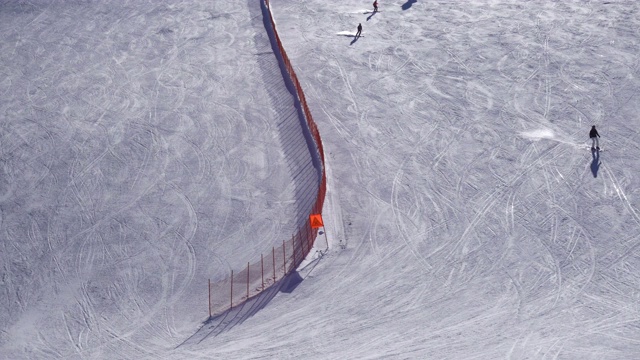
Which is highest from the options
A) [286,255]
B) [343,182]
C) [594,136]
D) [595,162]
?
[286,255]

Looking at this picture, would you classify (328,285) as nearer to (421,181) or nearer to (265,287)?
(265,287)

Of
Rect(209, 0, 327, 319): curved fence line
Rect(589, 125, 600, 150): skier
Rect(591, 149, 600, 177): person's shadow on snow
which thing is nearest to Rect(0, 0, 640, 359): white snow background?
Rect(591, 149, 600, 177): person's shadow on snow

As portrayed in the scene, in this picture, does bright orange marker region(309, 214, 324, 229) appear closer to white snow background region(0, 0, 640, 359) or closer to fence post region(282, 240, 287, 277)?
white snow background region(0, 0, 640, 359)

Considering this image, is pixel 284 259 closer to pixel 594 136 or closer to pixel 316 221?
pixel 316 221

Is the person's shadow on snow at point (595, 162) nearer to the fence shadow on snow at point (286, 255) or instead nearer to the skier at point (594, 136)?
the skier at point (594, 136)

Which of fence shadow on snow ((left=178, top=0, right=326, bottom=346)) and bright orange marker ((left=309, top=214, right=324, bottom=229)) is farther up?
bright orange marker ((left=309, top=214, right=324, bottom=229))

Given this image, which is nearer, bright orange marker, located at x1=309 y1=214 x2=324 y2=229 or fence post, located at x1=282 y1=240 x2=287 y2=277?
fence post, located at x1=282 y1=240 x2=287 y2=277

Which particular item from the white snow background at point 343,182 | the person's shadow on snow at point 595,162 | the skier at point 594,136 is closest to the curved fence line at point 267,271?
the white snow background at point 343,182

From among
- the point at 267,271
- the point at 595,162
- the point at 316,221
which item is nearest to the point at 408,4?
the point at 595,162
